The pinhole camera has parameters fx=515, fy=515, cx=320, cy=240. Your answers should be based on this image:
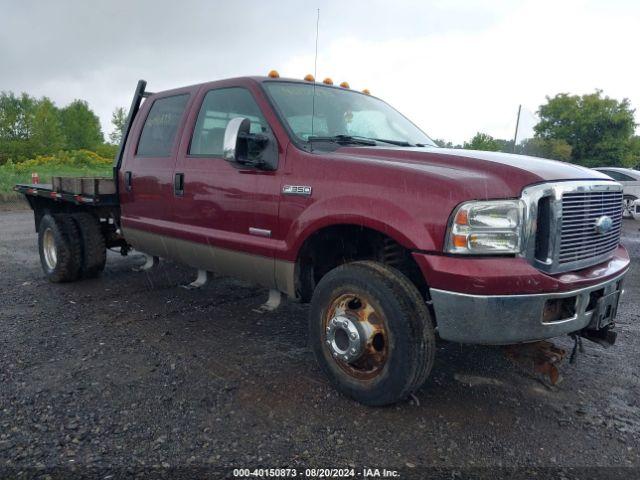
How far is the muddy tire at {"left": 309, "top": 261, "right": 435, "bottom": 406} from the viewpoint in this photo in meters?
2.65

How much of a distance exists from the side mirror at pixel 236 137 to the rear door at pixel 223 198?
19 cm

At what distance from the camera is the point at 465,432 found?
2643 millimetres

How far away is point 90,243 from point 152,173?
1.58m

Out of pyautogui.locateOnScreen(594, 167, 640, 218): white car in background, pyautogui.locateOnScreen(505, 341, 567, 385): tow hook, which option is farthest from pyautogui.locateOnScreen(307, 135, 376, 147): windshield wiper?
pyautogui.locateOnScreen(594, 167, 640, 218): white car in background

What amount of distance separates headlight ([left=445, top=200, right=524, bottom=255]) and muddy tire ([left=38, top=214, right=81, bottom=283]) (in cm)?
437

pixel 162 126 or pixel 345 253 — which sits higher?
pixel 162 126

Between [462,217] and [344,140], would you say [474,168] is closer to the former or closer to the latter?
[462,217]

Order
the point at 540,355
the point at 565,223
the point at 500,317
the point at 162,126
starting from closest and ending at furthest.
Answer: the point at 500,317
the point at 565,223
the point at 540,355
the point at 162,126

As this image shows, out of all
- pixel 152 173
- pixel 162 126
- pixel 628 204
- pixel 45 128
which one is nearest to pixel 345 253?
pixel 152 173

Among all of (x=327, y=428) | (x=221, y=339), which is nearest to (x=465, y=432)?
(x=327, y=428)

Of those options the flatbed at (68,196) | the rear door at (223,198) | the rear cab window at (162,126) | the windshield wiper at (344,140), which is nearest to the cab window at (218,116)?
the rear door at (223,198)

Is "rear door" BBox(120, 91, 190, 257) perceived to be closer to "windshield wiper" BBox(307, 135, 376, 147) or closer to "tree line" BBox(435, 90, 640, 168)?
"windshield wiper" BBox(307, 135, 376, 147)

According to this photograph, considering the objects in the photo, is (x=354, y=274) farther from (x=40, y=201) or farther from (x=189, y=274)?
(x=40, y=201)

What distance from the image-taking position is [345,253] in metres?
3.49
